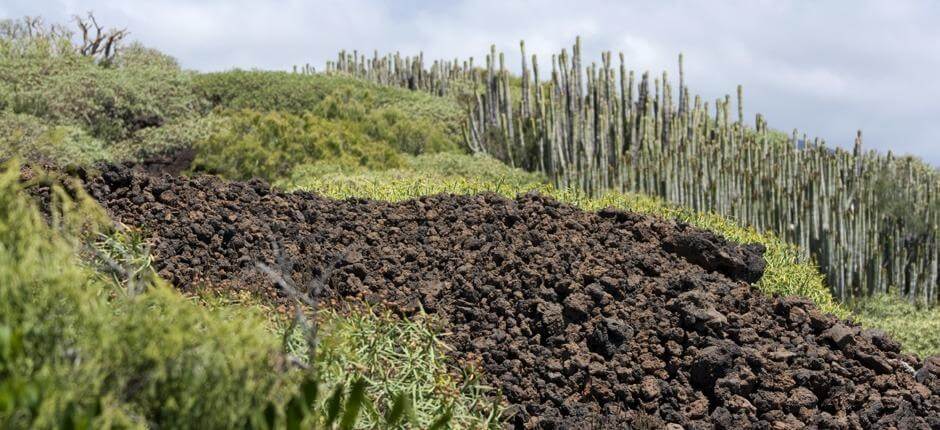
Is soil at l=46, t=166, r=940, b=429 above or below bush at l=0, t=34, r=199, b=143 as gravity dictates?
below

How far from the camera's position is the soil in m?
5.54

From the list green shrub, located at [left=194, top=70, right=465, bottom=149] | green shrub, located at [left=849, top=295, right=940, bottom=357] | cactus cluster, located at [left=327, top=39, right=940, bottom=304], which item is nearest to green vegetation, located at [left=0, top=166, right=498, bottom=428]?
green shrub, located at [left=849, top=295, right=940, bottom=357]

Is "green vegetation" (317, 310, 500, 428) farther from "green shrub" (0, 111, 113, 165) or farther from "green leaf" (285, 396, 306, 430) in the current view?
"green shrub" (0, 111, 113, 165)

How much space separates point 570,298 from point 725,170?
8.57 meters

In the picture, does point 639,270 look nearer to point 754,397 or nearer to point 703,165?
point 754,397

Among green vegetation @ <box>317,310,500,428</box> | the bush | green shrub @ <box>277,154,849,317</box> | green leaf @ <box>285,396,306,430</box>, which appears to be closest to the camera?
green leaf @ <box>285,396,306,430</box>

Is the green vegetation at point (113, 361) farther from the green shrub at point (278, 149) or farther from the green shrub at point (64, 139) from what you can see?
the green shrub at point (64, 139)

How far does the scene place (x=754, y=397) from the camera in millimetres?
5613

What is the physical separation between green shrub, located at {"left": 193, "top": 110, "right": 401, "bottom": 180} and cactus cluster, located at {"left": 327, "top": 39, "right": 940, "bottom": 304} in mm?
3015

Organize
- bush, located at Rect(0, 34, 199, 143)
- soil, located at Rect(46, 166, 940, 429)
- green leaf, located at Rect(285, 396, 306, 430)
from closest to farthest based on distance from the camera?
1. green leaf, located at Rect(285, 396, 306, 430)
2. soil, located at Rect(46, 166, 940, 429)
3. bush, located at Rect(0, 34, 199, 143)

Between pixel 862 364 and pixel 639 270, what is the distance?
149 centimetres

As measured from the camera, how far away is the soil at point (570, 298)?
5.54 metres

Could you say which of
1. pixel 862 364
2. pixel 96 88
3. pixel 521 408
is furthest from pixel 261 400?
pixel 96 88

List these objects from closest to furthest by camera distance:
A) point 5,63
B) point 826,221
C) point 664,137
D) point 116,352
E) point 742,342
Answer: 1. point 116,352
2. point 742,342
3. point 826,221
4. point 664,137
5. point 5,63
